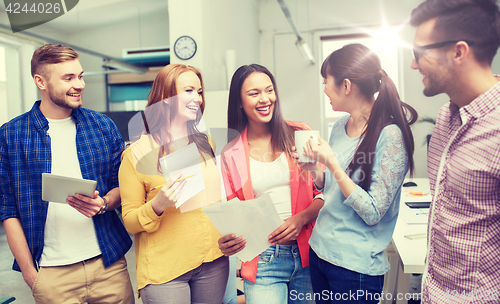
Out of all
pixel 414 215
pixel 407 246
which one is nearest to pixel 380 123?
pixel 407 246

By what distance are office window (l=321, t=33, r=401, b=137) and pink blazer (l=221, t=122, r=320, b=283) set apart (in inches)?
177

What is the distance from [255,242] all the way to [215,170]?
12.7 inches

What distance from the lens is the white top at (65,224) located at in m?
1.28

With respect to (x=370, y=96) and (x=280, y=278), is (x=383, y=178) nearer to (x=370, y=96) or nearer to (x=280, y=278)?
(x=370, y=96)

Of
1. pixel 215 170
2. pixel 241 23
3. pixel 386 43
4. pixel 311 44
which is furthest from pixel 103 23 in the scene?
pixel 215 170

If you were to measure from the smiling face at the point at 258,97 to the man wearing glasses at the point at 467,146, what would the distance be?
0.61 m

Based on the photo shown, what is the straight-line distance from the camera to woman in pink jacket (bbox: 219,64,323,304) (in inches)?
48.2

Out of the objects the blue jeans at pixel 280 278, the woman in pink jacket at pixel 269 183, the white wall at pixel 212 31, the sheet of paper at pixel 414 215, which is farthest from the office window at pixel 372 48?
the blue jeans at pixel 280 278

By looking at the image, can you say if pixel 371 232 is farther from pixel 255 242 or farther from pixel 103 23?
pixel 103 23

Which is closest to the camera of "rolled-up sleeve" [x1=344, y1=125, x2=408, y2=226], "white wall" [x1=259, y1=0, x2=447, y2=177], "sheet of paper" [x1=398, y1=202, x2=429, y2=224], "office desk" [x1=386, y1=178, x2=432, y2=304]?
"rolled-up sleeve" [x1=344, y1=125, x2=408, y2=226]

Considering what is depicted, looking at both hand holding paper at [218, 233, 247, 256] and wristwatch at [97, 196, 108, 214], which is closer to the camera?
hand holding paper at [218, 233, 247, 256]

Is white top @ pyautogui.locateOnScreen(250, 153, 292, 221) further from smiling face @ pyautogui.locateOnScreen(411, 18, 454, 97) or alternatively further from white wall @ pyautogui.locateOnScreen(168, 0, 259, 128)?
white wall @ pyautogui.locateOnScreen(168, 0, 259, 128)

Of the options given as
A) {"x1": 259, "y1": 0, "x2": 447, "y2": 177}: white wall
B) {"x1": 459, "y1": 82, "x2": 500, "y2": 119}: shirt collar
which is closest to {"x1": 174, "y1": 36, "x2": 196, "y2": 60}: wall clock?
{"x1": 259, "y1": 0, "x2": 447, "y2": 177}: white wall

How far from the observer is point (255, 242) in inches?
45.4
